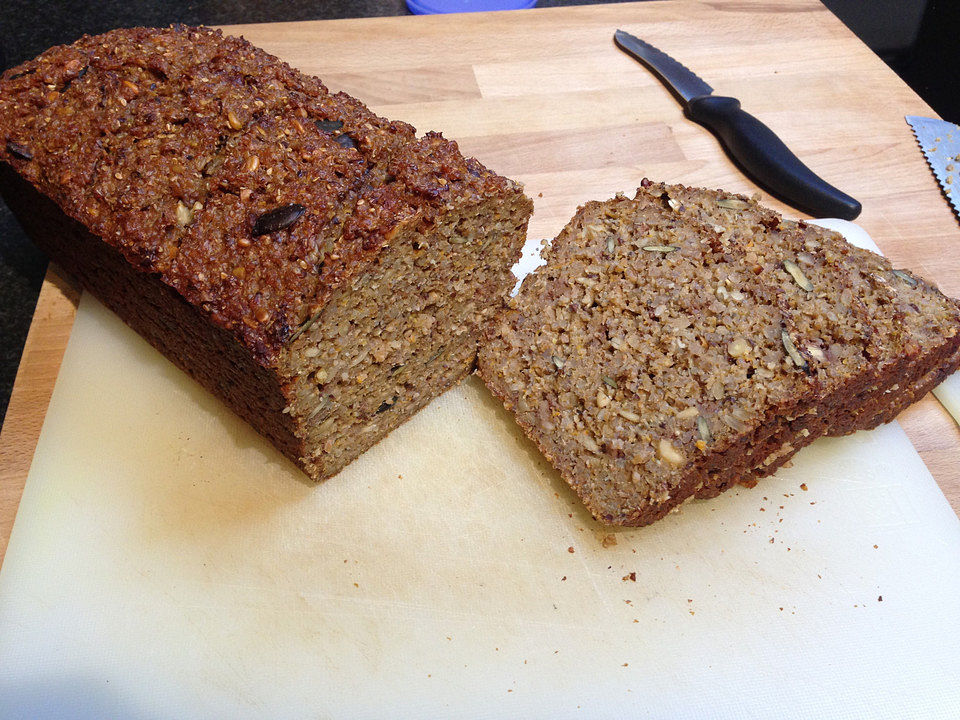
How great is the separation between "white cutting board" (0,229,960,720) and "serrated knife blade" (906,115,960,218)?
1.49 m

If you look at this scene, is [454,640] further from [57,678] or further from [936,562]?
[936,562]

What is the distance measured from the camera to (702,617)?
7.64ft

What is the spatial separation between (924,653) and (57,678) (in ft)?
8.53

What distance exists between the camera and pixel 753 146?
11.3 feet

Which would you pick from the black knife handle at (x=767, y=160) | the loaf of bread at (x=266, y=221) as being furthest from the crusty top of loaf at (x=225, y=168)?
the black knife handle at (x=767, y=160)

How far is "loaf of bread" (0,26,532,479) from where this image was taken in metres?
2.08

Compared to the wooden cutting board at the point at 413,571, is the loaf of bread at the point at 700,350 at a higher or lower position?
higher

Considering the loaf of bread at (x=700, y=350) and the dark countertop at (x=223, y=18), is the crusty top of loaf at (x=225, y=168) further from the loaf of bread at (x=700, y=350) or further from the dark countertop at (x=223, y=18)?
the dark countertop at (x=223, y=18)

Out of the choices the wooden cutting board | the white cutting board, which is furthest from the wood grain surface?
the white cutting board

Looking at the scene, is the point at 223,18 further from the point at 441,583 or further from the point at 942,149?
the point at 942,149

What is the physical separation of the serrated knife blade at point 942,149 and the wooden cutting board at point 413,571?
1.31 metres

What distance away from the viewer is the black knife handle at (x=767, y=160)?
3.32 m

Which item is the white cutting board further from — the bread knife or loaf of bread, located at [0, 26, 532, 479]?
the bread knife

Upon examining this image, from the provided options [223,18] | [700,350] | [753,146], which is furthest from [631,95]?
[223,18]
